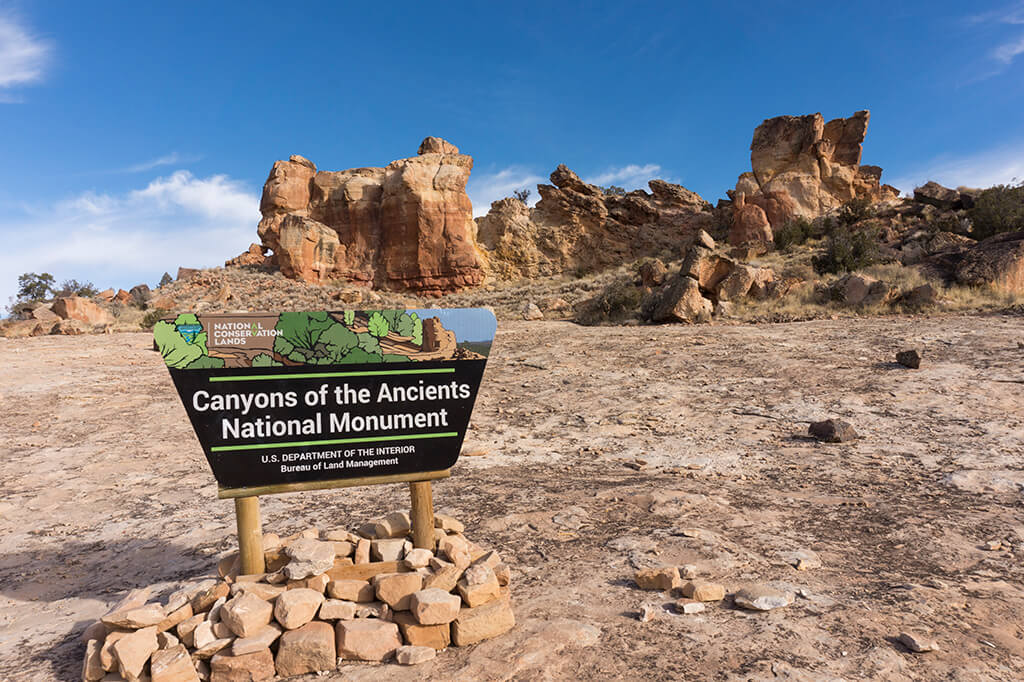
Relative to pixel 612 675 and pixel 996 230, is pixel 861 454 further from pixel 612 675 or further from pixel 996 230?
pixel 996 230

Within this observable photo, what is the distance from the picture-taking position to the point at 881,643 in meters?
2.85

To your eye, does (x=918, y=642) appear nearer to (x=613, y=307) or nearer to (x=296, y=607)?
(x=296, y=607)

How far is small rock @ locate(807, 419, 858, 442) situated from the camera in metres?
6.73

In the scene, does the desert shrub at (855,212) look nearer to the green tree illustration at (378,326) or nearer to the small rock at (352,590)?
the green tree illustration at (378,326)

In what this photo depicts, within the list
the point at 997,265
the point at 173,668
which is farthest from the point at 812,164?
the point at 173,668

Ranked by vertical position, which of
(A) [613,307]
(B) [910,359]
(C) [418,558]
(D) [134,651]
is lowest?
(D) [134,651]

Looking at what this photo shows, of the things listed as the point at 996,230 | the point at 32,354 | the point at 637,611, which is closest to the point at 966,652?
the point at 637,611

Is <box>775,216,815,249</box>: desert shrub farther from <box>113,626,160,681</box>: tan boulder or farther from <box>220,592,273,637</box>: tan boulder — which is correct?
<box>113,626,160,681</box>: tan boulder

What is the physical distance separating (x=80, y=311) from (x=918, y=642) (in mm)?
25900

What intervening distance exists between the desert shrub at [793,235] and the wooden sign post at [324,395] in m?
27.1

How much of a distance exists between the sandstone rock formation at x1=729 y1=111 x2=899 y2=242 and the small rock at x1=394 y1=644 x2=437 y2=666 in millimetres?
35000

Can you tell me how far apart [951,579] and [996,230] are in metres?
25.0

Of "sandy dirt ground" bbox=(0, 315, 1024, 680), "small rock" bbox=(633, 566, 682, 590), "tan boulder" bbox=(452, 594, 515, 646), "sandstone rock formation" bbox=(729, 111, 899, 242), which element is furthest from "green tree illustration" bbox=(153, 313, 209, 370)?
"sandstone rock formation" bbox=(729, 111, 899, 242)

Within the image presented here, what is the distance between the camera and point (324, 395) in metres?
3.38
